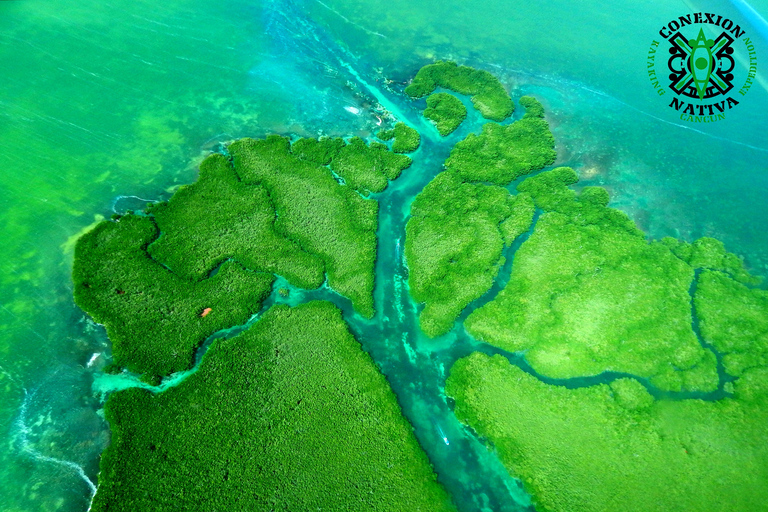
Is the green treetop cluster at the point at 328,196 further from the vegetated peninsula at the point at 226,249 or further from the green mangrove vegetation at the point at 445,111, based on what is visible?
the green mangrove vegetation at the point at 445,111

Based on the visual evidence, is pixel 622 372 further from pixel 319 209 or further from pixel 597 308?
pixel 319 209

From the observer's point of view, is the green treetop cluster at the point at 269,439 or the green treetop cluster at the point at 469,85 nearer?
the green treetop cluster at the point at 269,439

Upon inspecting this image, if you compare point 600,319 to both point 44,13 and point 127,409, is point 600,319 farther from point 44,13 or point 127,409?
point 44,13

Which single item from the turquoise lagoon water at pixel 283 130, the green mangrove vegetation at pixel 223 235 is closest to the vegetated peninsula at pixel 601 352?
the turquoise lagoon water at pixel 283 130

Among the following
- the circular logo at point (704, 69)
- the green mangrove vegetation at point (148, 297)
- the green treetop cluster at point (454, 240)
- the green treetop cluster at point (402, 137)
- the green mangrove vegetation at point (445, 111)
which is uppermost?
the circular logo at point (704, 69)

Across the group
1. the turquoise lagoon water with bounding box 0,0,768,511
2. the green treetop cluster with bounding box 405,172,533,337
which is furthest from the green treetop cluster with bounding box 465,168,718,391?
the turquoise lagoon water with bounding box 0,0,768,511

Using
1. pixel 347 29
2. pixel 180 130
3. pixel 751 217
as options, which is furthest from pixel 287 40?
pixel 751 217

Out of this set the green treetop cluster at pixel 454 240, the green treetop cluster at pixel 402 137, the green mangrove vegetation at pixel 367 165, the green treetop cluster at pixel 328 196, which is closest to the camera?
the green treetop cluster at pixel 454 240

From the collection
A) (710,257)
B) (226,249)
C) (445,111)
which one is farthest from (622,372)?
(226,249)
